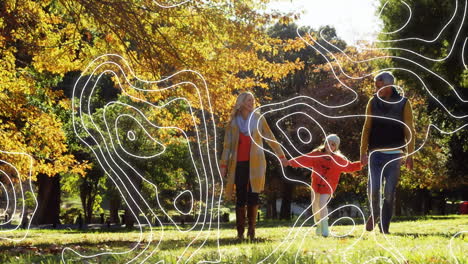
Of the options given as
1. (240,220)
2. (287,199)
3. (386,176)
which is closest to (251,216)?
(240,220)

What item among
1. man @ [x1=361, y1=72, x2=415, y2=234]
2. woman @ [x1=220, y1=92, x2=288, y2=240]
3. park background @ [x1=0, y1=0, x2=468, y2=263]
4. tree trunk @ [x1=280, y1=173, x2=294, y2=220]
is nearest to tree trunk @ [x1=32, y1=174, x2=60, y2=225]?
park background @ [x1=0, y1=0, x2=468, y2=263]

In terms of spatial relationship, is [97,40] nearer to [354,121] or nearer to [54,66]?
[54,66]

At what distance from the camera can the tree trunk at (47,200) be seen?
3164cm

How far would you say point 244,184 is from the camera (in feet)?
27.9

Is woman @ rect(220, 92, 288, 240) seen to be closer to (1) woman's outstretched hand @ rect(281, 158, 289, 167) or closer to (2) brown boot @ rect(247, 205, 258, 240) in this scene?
(2) brown boot @ rect(247, 205, 258, 240)

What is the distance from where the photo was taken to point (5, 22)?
31.9 feet

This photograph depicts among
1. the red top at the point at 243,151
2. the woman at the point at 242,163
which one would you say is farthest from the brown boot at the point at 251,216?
the red top at the point at 243,151

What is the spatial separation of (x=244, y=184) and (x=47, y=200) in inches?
1013

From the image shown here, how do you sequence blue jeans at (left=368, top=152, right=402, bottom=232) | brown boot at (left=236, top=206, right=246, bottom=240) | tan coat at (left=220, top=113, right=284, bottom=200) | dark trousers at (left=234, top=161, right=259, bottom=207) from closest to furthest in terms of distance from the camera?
1. blue jeans at (left=368, top=152, right=402, bottom=232)
2. tan coat at (left=220, top=113, right=284, bottom=200)
3. dark trousers at (left=234, top=161, right=259, bottom=207)
4. brown boot at (left=236, top=206, right=246, bottom=240)

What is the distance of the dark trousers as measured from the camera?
27.8 feet

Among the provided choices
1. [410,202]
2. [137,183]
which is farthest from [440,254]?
[410,202]

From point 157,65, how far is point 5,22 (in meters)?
2.34

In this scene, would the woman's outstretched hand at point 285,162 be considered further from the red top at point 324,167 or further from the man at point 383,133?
the man at point 383,133

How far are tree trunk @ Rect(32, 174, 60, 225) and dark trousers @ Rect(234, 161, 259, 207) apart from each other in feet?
79.3
